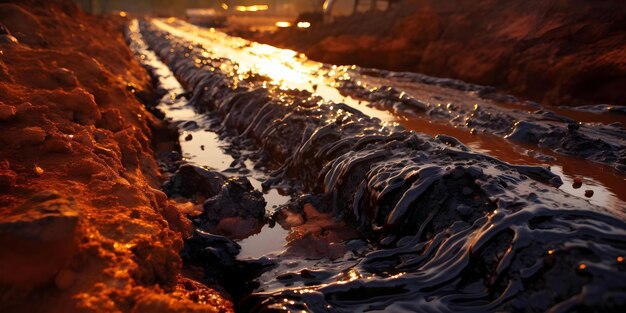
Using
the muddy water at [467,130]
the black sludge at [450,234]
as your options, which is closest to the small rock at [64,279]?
the black sludge at [450,234]

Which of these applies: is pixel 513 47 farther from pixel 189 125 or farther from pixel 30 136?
pixel 30 136

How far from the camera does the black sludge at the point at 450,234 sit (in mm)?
1808

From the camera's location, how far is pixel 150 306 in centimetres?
153

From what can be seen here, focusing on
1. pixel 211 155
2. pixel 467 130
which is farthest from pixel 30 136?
pixel 467 130

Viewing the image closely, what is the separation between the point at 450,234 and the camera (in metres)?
2.36

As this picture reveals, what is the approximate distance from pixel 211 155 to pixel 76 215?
10.5ft

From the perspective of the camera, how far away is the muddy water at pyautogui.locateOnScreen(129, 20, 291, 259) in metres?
2.84

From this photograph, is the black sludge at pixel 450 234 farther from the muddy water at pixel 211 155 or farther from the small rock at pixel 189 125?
the small rock at pixel 189 125

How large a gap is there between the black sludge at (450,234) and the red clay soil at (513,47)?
534cm

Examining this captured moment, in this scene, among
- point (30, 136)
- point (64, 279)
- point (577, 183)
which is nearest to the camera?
point (64, 279)

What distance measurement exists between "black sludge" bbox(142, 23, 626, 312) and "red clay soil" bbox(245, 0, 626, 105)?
5.34 meters

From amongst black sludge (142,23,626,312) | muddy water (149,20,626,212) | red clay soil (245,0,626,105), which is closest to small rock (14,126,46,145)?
black sludge (142,23,626,312)

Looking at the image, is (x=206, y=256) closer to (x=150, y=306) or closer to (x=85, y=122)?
(x=150, y=306)

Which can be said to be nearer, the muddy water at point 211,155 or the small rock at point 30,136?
the small rock at point 30,136
